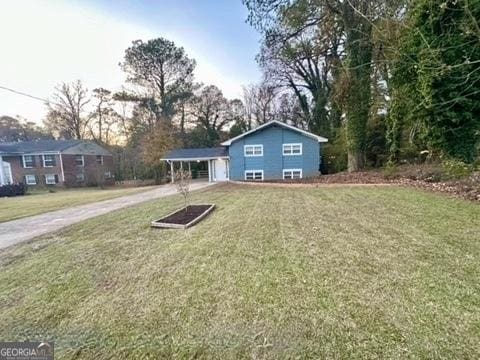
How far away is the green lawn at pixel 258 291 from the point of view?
7.59 ft

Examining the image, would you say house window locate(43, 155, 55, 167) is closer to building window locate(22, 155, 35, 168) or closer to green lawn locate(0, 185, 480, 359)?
building window locate(22, 155, 35, 168)

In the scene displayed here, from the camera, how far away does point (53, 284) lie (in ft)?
12.3

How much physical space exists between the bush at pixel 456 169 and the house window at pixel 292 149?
9725 millimetres

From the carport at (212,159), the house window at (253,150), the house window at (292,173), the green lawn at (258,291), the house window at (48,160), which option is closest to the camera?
the green lawn at (258,291)

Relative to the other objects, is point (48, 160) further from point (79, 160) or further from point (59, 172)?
point (79, 160)

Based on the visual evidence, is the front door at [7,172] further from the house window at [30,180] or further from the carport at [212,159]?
the carport at [212,159]

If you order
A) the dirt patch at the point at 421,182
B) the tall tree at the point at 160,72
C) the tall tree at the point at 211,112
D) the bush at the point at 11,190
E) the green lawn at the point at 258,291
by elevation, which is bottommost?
the bush at the point at 11,190

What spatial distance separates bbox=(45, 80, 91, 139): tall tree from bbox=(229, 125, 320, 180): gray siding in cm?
2496

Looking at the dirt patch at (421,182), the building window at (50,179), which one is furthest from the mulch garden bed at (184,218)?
the building window at (50,179)

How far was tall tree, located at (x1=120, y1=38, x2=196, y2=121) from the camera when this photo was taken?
29.1 meters

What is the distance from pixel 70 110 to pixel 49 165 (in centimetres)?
852

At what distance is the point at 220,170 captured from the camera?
22516mm

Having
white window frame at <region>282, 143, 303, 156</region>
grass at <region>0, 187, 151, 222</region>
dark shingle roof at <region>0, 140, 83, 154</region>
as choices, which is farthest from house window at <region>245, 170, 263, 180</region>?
dark shingle roof at <region>0, 140, 83, 154</region>

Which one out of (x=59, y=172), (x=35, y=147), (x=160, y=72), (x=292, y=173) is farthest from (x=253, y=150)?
(x=35, y=147)
